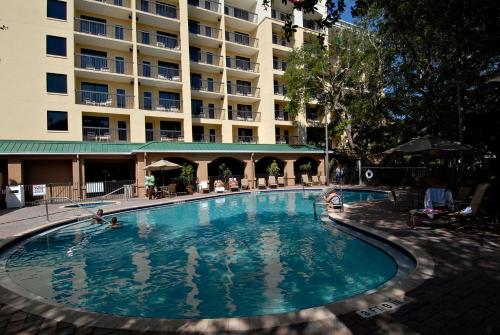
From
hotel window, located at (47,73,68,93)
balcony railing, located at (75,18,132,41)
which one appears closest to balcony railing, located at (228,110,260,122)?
balcony railing, located at (75,18,132,41)

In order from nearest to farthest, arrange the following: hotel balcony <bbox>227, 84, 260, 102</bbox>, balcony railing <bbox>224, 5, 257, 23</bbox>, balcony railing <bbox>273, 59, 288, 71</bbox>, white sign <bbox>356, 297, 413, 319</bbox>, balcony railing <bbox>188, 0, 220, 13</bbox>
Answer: white sign <bbox>356, 297, 413, 319</bbox>
balcony railing <bbox>188, 0, 220, 13</bbox>
hotel balcony <bbox>227, 84, 260, 102</bbox>
balcony railing <bbox>224, 5, 257, 23</bbox>
balcony railing <bbox>273, 59, 288, 71</bbox>

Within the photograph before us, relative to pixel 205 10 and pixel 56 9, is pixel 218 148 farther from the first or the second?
pixel 56 9

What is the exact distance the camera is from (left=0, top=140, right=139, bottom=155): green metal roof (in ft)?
63.0

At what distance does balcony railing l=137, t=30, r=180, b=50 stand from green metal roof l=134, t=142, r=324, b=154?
36.2 ft

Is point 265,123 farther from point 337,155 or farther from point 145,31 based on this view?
point 145,31

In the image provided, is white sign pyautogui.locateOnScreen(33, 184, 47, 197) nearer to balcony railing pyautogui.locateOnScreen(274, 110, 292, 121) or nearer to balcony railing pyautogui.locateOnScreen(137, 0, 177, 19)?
balcony railing pyautogui.locateOnScreen(137, 0, 177, 19)

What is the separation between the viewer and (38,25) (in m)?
23.1

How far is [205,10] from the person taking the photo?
3103 centimetres

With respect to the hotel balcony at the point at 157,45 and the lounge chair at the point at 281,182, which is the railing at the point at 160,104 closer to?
the hotel balcony at the point at 157,45

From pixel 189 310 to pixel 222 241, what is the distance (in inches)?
175

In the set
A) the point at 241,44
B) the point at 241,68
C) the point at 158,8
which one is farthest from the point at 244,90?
the point at 158,8

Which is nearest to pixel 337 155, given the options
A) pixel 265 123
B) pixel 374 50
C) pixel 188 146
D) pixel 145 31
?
pixel 265 123

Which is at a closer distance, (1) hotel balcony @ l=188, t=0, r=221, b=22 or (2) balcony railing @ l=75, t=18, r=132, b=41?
(2) balcony railing @ l=75, t=18, r=132, b=41

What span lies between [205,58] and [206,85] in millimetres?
2866
